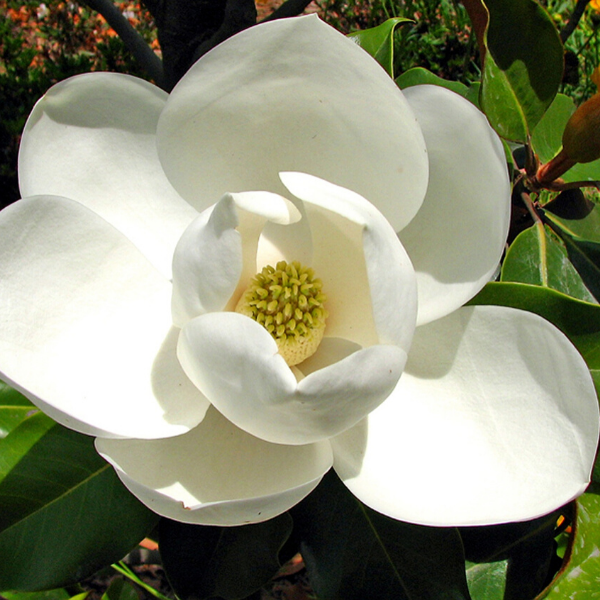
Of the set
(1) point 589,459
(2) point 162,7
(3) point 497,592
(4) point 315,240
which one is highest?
(2) point 162,7

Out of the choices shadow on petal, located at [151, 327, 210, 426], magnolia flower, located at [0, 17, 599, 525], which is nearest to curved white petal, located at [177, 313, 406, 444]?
magnolia flower, located at [0, 17, 599, 525]

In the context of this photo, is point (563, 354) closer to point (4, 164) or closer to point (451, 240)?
point (451, 240)

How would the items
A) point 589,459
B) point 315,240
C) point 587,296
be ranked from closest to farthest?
point 589,459 < point 315,240 < point 587,296

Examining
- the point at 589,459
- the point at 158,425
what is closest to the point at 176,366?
the point at 158,425

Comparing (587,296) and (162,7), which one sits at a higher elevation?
(162,7)

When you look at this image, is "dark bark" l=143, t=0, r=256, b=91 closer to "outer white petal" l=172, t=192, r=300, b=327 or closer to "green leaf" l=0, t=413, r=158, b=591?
"outer white petal" l=172, t=192, r=300, b=327
